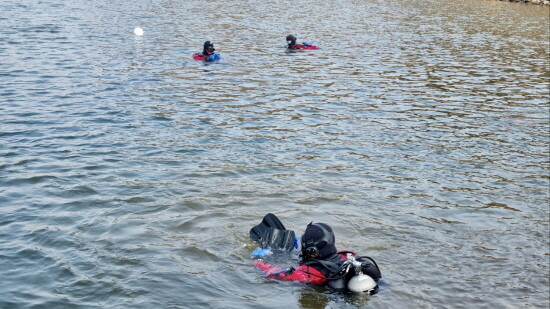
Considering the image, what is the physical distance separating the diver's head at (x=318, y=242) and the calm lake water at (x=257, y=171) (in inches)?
21.2

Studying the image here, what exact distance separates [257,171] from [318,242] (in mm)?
4928

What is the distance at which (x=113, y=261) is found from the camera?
9.93m

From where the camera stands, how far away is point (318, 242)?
30.5 ft

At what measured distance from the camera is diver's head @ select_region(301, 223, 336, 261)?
30.3 ft

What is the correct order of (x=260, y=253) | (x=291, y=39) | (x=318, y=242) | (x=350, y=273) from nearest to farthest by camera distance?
(x=350, y=273)
(x=318, y=242)
(x=260, y=253)
(x=291, y=39)

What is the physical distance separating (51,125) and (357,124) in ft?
26.1

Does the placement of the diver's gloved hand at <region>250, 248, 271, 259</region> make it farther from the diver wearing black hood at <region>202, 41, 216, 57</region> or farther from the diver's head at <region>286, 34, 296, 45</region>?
the diver's head at <region>286, 34, 296, 45</region>

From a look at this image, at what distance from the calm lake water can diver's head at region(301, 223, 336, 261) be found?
21.2 inches

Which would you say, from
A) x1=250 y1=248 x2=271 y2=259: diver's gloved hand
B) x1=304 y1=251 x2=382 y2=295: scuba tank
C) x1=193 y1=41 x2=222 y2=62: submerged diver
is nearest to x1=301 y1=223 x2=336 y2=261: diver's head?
x1=304 y1=251 x2=382 y2=295: scuba tank

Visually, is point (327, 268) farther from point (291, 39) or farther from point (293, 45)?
point (293, 45)

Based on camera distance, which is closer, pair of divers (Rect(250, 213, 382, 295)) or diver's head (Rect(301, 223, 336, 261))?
pair of divers (Rect(250, 213, 382, 295))

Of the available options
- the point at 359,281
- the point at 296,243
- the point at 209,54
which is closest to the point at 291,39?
the point at 209,54

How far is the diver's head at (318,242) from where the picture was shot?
9250 millimetres

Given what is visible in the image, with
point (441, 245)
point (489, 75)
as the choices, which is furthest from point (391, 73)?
point (441, 245)
